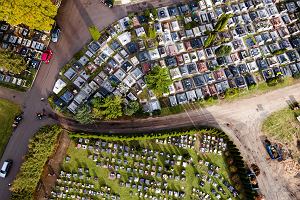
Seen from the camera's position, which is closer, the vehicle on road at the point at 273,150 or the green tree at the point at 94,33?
the green tree at the point at 94,33

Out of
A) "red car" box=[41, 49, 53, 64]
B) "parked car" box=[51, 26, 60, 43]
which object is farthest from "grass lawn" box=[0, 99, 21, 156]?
"parked car" box=[51, 26, 60, 43]

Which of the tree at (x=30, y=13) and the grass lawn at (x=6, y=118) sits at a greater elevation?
the tree at (x=30, y=13)

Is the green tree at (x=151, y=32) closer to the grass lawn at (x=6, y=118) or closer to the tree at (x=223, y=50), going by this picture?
the tree at (x=223, y=50)

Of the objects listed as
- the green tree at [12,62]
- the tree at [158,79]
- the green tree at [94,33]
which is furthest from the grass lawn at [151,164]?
the green tree at [94,33]

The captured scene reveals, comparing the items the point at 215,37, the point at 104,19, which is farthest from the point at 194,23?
the point at 104,19

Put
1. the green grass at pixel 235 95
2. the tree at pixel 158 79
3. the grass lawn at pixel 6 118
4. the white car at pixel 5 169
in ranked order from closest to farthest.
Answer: the white car at pixel 5 169
the tree at pixel 158 79
the grass lawn at pixel 6 118
the green grass at pixel 235 95

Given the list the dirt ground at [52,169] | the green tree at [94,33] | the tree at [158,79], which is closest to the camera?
the tree at [158,79]

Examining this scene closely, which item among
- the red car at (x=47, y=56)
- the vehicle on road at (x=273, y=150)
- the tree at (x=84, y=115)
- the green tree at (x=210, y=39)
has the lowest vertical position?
the vehicle on road at (x=273, y=150)

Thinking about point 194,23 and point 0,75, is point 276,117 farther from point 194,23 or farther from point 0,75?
point 0,75
